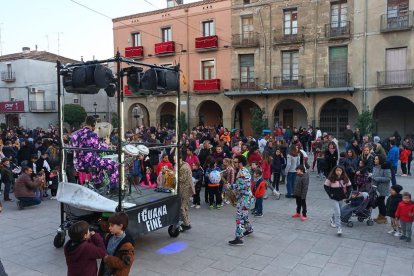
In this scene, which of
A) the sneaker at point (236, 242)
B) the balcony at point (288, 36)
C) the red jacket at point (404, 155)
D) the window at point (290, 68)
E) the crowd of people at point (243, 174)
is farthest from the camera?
the window at point (290, 68)

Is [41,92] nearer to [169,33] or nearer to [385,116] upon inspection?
[169,33]

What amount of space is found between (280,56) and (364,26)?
206 inches

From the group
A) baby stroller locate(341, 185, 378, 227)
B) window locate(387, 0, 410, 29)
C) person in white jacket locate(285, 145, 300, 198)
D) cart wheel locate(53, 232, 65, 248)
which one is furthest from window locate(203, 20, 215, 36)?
cart wheel locate(53, 232, 65, 248)

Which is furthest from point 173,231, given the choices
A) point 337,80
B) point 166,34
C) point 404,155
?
point 166,34

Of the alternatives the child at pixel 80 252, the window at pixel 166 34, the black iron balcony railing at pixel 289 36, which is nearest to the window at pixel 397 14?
the black iron balcony railing at pixel 289 36

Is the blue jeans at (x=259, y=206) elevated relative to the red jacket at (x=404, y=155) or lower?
lower

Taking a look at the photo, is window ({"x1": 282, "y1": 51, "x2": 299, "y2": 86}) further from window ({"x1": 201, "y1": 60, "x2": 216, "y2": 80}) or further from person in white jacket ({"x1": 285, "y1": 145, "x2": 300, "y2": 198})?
person in white jacket ({"x1": 285, "y1": 145, "x2": 300, "y2": 198})

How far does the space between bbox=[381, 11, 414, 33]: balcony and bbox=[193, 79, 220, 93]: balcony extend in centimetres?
1103

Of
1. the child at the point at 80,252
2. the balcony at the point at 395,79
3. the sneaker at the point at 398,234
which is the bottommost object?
the sneaker at the point at 398,234

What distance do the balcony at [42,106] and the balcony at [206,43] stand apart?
60.8 feet

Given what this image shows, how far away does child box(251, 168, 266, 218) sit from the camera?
335 inches

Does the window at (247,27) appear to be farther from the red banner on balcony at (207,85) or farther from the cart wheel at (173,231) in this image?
the cart wheel at (173,231)

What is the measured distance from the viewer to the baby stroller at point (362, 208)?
26.1 ft

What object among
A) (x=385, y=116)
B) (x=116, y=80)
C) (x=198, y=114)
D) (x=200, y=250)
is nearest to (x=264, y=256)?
(x=200, y=250)
